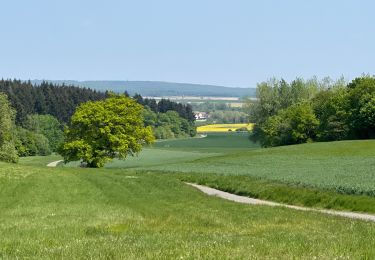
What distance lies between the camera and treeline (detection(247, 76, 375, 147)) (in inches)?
4146

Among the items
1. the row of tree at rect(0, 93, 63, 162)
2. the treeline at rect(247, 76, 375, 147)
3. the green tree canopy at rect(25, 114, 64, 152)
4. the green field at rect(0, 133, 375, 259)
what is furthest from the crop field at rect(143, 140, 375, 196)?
the green tree canopy at rect(25, 114, 64, 152)

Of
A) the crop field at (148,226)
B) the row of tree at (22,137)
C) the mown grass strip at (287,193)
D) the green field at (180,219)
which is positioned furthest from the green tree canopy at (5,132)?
the mown grass strip at (287,193)

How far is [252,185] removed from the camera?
44.8 meters

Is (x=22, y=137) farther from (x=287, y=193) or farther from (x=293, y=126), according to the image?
(x=287, y=193)

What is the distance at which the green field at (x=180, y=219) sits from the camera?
34.0 ft

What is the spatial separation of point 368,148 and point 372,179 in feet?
135

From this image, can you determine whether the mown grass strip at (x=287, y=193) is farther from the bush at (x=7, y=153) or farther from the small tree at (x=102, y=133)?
the bush at (x=7, y=153)

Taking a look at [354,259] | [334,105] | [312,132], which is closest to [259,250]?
[354,259]

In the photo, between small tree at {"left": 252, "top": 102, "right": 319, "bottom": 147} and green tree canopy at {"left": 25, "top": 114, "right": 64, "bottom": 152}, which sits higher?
small tree at {"left": 252, "top": 102, "right": 319, "bottom": 147}

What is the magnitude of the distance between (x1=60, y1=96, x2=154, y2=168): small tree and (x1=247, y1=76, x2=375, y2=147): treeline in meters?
41.2

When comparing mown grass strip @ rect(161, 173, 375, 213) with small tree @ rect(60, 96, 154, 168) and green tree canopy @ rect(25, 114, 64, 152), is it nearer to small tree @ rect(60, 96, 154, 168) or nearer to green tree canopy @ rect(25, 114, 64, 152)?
Result: small tree @ rect(60, 96, 154, 168)

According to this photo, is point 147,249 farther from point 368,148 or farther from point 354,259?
point 368,148

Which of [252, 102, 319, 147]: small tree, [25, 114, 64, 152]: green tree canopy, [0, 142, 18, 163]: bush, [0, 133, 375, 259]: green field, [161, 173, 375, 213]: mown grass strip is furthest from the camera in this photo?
[25, 114, 64, 152]: green tree canopy

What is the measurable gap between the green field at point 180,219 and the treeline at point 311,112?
50770mm
